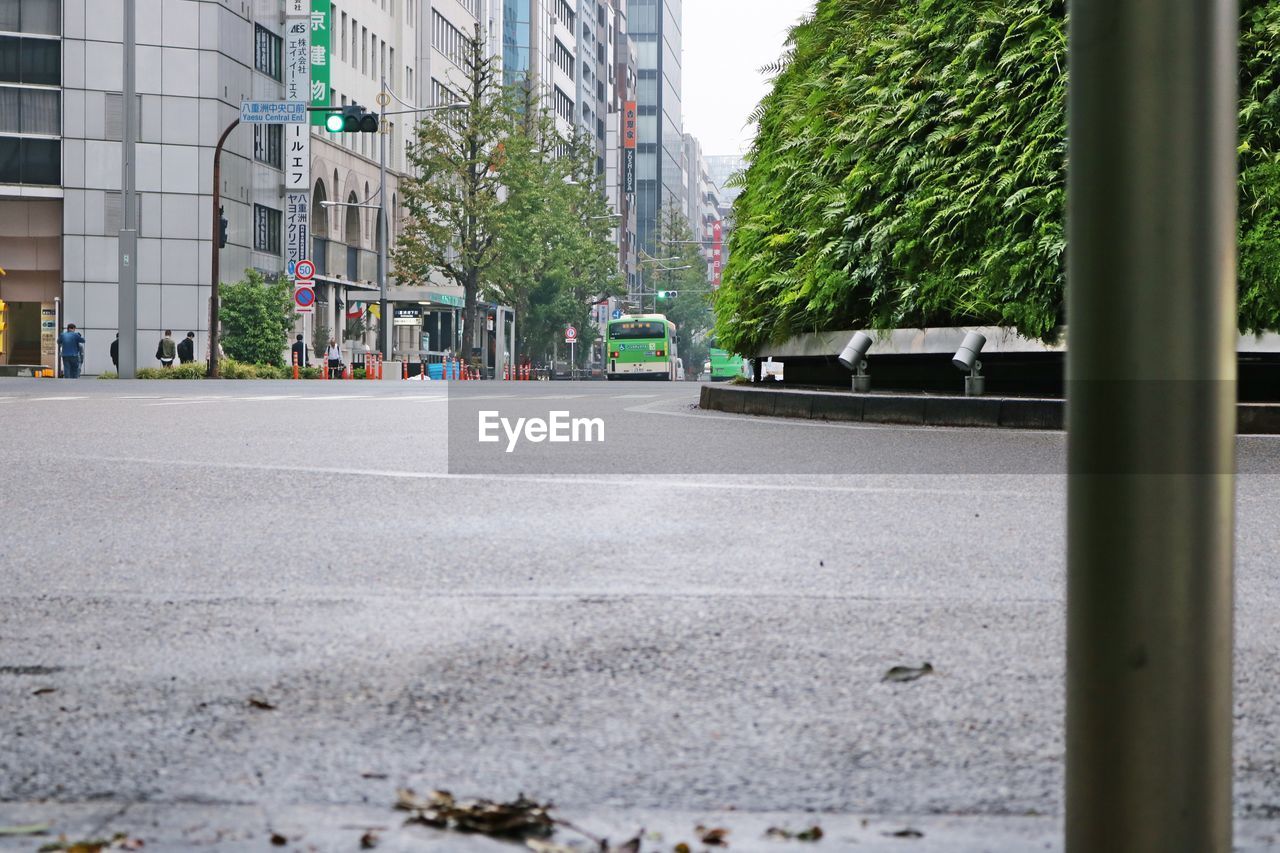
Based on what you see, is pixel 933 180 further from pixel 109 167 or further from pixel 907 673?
pixel 109 167

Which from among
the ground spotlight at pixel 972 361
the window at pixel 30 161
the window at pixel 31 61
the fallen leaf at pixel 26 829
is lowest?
the fallen leaf at pixel 26 829

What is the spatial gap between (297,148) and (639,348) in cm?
1627

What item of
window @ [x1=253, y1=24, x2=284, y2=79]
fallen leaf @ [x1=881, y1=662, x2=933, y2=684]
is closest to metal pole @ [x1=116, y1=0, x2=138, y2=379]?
window @ [x1=253, y1=24, x2=284, y2=79]

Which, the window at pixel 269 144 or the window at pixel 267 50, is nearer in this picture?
the window at pixel 269 144

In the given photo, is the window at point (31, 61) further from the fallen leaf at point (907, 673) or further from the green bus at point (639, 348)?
the fallen leaf at point (907, 673)

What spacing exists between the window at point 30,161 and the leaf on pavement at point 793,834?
180 feet

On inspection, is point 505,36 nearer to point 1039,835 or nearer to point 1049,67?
point 1049,67

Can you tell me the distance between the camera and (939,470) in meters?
10.7

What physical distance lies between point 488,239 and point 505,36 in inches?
1208

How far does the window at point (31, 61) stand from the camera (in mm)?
53562

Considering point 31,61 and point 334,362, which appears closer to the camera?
point 334,362

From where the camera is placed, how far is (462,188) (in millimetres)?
65000

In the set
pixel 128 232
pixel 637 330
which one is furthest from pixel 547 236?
pixel 128 232

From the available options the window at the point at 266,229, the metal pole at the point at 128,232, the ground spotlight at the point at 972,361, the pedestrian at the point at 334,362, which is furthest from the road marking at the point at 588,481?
the window at the point at 266,229
